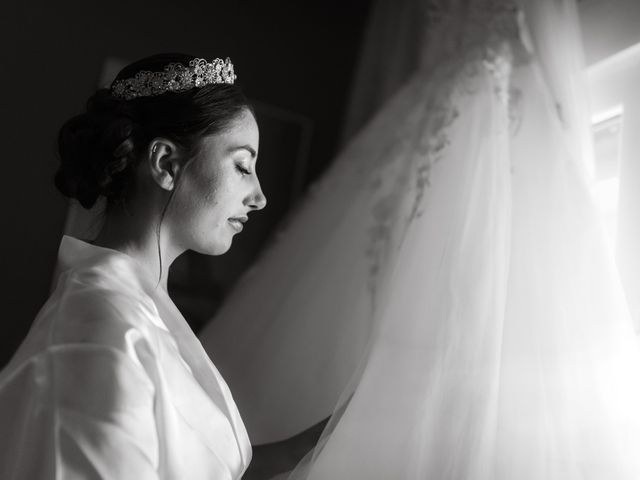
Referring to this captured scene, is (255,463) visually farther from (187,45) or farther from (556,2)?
(187,45)

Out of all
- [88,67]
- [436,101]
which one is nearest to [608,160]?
[436,101]

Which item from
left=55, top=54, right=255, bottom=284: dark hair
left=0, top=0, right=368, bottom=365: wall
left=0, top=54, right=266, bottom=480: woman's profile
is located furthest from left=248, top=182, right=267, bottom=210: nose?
left=0, top=0, right=368, bottom=365: wall

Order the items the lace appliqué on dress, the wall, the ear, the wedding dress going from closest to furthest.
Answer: the wedding dress → the ear → the lace appliqué on dress → the wall

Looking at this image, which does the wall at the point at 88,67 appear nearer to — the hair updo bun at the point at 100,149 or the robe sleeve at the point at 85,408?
the hair updo bun at the point at 100,149

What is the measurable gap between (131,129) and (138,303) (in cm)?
27

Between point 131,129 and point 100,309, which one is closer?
point 100,309

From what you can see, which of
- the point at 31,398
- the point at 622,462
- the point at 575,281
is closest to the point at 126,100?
the point at 31,398

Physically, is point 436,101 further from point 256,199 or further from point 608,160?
point 256,199

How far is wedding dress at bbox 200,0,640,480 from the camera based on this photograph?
88 cm

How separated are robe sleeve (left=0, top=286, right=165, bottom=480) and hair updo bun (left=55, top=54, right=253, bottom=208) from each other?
25cm

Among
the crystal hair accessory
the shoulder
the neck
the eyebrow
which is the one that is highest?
the crystal hair accessory

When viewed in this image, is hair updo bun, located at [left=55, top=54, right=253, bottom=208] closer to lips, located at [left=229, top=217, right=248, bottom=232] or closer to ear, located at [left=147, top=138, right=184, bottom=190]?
ear, located at [left=147, top=138, right=184, bottom=190]

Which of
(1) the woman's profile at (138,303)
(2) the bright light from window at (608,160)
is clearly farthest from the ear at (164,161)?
(2) the bright light from window at (608,160)

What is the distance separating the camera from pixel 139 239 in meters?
1.03
